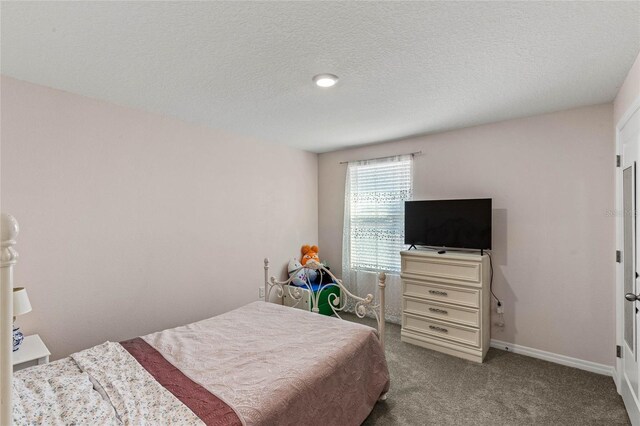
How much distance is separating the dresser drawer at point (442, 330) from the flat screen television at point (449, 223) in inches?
33.0

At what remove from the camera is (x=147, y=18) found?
60.4 inches

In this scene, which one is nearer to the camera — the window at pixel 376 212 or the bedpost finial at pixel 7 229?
the bedpost finial at pixel 7 229

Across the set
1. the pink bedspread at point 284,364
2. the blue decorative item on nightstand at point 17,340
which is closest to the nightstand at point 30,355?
the blue decorative item on nightstand at point 17,340

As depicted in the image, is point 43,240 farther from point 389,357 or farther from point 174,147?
point 389,357

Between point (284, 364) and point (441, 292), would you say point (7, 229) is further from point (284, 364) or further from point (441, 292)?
point (441, 292)

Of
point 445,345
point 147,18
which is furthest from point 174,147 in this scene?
point 445,345

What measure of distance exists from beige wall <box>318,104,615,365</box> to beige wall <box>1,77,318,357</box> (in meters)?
2.65

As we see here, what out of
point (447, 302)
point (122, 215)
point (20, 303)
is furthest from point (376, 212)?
point (20, 303)

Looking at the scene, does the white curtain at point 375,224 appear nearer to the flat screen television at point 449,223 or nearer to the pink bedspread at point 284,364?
the flat screen television at point 449,223

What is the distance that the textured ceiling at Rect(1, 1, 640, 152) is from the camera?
1497 millimetres

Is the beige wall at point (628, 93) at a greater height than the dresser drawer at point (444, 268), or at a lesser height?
greater

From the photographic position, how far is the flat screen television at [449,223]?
3170 millimetres

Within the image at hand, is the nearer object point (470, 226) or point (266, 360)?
point (266, 360)

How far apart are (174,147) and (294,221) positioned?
1.94 metres
